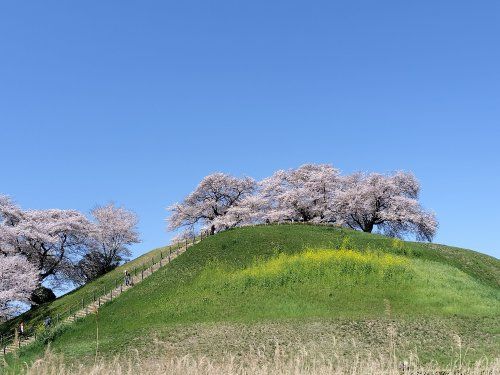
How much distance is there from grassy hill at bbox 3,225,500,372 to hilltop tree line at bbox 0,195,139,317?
21.9 m

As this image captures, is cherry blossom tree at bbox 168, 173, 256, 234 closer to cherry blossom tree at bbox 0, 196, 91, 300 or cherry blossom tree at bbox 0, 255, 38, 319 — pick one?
cherry blossom tree at bbox 0, 196, 91, 300

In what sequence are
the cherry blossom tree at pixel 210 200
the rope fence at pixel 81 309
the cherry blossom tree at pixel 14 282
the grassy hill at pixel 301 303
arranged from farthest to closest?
1. the cherry blossom tree at pixel 210 200
2. the cherry blossom tree at pixel 14 282
3. the rope fence at pixel 81 309
4. the grassy hill at pixel 301 303

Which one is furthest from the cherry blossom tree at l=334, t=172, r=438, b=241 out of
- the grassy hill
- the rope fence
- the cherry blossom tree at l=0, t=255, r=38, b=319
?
the cherry blossom tree at l=0, t=255, r=38, b=319

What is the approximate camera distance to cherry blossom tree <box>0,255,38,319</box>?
188 feet

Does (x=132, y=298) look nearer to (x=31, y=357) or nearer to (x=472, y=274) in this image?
(x=31, y=357)

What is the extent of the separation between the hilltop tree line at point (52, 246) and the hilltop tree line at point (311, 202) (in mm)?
9907

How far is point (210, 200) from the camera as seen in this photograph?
277 ft

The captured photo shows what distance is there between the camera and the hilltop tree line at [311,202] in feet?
252

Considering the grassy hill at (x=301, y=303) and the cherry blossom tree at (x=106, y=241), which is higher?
the cherry blossom tree at (x=106, y=241)

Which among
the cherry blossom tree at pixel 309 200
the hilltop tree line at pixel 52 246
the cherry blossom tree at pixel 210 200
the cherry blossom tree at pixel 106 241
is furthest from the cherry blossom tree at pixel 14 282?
the cherry blossom tree at pixel 309 200

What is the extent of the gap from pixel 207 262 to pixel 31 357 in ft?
57.4

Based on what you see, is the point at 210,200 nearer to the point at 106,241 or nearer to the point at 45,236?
the point at 106,241

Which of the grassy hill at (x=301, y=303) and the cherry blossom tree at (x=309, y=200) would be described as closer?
the grassy hill at (x=301, y=303)

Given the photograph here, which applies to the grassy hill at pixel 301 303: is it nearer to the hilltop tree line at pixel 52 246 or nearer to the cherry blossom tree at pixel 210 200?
the hilltop tree line at pixel 52 246
